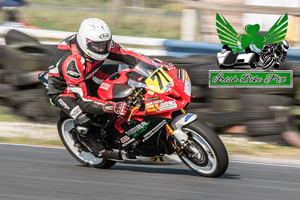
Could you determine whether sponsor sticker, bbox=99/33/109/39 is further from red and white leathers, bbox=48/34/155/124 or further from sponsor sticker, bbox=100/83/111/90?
sponsor sticker, bbox=100/83/111/90

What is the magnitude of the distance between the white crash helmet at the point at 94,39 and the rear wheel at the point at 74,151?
101 cm

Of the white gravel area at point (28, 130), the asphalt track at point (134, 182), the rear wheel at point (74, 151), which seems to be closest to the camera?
the asphalt track at point (134, 182)

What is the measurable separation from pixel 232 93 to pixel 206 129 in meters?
2.56

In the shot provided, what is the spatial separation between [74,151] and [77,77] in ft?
4.12

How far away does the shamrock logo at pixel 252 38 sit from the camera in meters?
8.01

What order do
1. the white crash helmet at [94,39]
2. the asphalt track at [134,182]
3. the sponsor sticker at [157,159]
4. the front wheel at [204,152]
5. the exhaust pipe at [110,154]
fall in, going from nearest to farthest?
1. the asphalt track at [134,182]
2. the front wheel at [204,152]
3. the white crash helmet at [94,39]
4. the sponsor sticker at [157,159]
5. the exhaust pipe at [110,154]

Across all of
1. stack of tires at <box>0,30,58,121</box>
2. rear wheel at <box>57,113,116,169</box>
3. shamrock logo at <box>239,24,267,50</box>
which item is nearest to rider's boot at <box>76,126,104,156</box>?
rear wheel at <box>57,113,116,169</box>

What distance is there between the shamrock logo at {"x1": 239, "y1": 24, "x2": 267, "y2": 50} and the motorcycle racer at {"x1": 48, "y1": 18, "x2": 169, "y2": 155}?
3014 mm

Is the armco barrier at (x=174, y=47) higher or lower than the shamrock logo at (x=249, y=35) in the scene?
lower

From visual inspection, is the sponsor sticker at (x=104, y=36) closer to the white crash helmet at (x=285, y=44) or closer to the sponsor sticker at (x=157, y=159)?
the sponsor sticker at (x=157, y=159)

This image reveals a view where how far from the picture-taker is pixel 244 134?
292 inches

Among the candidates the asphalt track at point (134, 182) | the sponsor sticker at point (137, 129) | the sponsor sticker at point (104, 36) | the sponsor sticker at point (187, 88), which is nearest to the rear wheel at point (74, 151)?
the asphalt track at point (134, 182)

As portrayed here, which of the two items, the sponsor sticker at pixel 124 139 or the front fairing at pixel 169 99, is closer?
the front fairing at pixel 169 99

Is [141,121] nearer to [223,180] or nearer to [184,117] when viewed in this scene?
[184,117]
